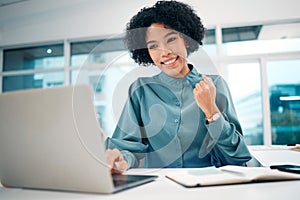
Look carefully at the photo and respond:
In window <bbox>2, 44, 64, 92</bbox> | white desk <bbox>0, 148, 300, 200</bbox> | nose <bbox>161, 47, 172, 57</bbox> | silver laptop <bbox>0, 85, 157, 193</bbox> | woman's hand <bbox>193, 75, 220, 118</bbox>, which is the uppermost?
window <bbox>2, 44, 64, 92</bbox>

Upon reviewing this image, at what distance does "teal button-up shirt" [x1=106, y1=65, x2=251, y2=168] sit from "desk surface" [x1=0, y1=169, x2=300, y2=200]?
479mm

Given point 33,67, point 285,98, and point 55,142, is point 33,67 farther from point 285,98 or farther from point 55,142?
point 55,142

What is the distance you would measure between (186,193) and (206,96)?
0.53 meters

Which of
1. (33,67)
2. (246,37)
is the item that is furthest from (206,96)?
(33,67)

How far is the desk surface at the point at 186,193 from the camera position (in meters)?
0.49

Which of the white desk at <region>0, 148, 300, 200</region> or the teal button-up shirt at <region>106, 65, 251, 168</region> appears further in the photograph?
the teal button-up shirt at <region>106, 65, 251, 168</region>

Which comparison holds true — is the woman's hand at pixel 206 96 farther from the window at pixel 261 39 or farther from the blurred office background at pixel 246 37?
the window at pixel 261 39

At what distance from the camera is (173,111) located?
3.69ft

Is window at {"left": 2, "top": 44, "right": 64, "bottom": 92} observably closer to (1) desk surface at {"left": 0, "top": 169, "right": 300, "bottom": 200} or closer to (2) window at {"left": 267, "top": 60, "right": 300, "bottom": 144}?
(2) window at {"left": 267, "top": 60, "right": 300, "bottom": 144}

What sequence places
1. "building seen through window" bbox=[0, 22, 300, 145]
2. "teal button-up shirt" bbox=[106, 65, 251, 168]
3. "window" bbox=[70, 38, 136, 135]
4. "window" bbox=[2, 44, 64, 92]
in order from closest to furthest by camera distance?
"window" bbox=[70, 38, 136, 135] → "teal button-up shirt" bbox=[106, 65, 251, 168] → "building seen through window" bbox=[0, 22, 300, 145] → "window" bbox=[2, 44, 64, 92]

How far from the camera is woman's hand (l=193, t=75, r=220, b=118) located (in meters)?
1.01

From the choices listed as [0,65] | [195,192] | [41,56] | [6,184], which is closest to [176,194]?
[195,192]

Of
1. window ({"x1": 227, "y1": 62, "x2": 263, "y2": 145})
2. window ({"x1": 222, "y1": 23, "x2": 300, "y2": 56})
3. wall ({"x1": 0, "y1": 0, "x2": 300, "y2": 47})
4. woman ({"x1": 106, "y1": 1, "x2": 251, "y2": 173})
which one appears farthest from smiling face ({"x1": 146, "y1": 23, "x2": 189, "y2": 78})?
window ({"x1": 222, "y1": 23, "x2": 300, "y2": 56})

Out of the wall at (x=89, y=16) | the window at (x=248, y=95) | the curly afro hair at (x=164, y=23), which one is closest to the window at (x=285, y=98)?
the window at (x=248, y=95)
